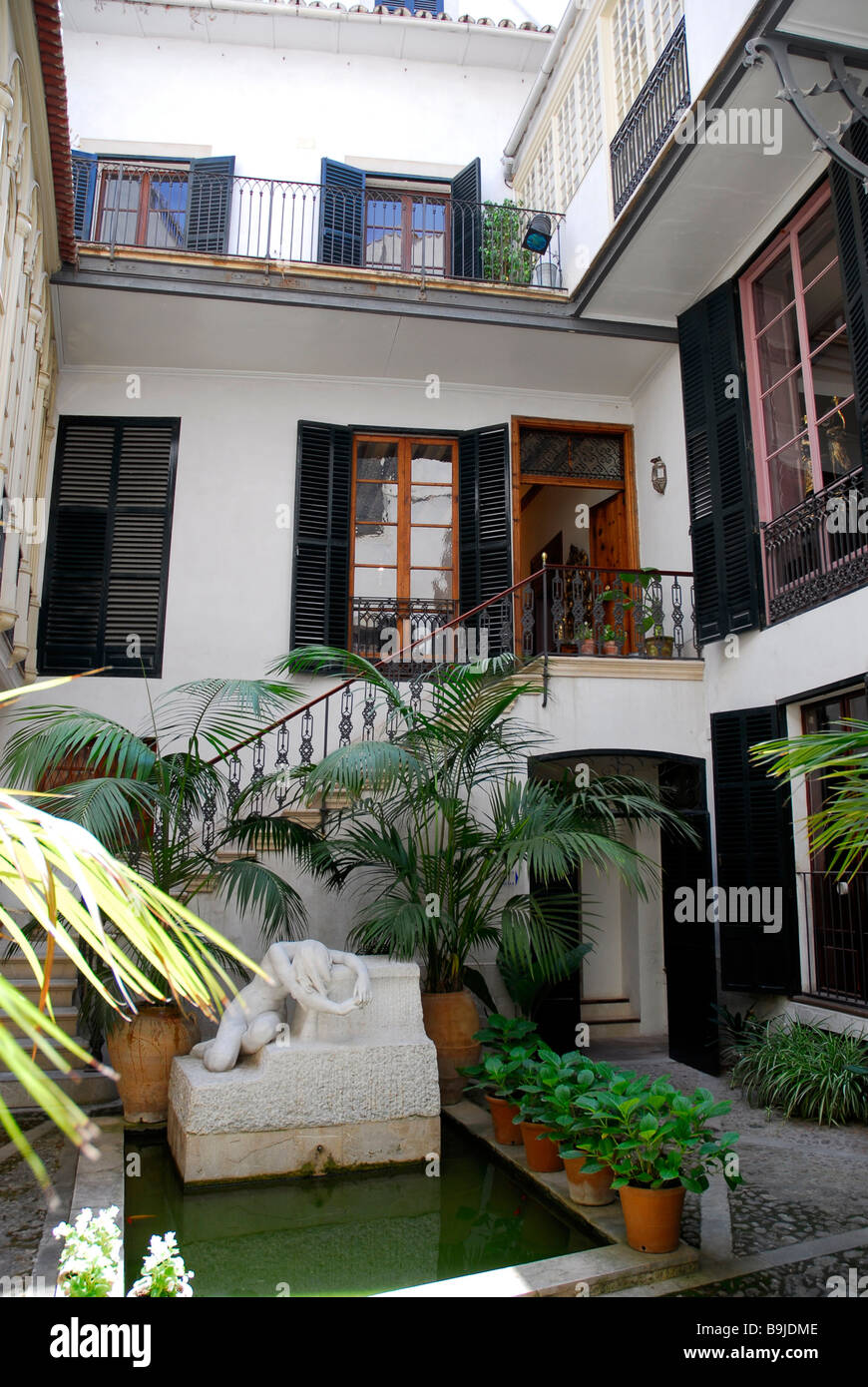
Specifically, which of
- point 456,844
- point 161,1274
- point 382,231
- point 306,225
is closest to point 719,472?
point 456,844

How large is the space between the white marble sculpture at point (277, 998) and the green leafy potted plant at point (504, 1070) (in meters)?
0.76

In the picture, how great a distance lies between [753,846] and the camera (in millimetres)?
6949

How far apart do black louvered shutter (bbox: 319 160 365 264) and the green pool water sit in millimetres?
8134

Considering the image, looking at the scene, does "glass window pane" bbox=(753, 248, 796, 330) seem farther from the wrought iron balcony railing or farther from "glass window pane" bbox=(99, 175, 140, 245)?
"glass window pane" bbox=(99, 175, 140, 245)

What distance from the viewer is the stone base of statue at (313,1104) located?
4605 millimetres

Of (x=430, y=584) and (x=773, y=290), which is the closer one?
(x=773, y=290)

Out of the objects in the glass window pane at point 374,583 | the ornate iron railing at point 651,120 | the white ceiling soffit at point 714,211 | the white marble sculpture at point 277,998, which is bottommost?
the white marble sculpture at point 277,998

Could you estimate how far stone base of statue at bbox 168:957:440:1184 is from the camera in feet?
15.1

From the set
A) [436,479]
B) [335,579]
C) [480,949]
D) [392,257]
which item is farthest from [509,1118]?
[392,257]

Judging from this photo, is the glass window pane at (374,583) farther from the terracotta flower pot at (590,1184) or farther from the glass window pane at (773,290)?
the terracotta flower pot at (590,1184)

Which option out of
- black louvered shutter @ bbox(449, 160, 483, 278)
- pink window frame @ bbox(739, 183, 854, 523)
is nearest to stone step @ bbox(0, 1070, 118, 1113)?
pink window frame @ bbox(739, 183, 854, 523)

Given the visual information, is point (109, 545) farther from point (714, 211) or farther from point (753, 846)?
point (753, 846)

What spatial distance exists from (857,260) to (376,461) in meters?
4.72

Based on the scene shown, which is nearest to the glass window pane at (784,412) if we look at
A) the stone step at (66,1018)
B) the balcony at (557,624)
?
the balcony at (557,624)
